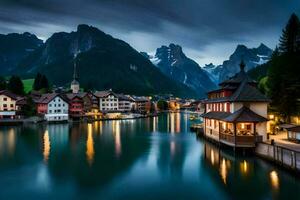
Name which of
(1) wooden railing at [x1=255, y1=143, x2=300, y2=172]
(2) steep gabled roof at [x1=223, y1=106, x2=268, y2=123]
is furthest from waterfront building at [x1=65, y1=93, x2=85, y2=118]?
(1) wooden railing at [x1=255, y1=143, x2=300, y2=172]

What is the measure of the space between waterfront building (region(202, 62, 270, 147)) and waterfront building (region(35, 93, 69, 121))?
251ft

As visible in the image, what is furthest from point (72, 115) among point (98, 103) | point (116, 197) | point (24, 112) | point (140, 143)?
point (116, 197)

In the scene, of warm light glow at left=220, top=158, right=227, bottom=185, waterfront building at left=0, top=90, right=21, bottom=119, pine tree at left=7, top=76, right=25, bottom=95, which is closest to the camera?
warm light glow at left=220, top=158, right=227, bottom=185

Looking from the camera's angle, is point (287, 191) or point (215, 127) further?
point (215, 127)

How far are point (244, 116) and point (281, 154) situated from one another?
31.8 feet

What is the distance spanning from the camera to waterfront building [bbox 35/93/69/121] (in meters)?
112

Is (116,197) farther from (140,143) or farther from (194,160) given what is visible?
(140,143)

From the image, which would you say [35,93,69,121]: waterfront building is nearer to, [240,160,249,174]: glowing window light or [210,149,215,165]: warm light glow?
[210,149,215,165]: warm light glow

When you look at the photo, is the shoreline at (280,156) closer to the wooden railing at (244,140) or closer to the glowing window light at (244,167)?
the wooden railing at (244,140)

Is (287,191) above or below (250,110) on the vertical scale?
below

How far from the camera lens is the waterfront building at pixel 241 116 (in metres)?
41.1

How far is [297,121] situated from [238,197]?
3848 cm

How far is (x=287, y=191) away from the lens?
26453 mm

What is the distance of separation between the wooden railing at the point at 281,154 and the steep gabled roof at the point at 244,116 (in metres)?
3.80
